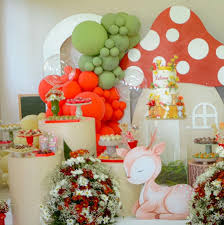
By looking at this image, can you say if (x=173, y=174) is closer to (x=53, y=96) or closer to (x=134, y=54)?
(x=53, y=96)

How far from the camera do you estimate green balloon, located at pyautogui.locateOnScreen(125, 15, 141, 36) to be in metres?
5.69

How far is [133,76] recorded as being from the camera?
19.6 ft

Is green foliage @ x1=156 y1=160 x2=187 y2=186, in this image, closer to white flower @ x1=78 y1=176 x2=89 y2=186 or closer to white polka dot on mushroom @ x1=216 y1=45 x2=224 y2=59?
white flower @ x1=78 y1=176 x2=89 y2=186

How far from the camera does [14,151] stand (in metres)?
3.31

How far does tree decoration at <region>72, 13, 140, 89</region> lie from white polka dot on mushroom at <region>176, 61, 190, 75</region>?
88cm

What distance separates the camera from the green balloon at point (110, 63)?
5.58 m

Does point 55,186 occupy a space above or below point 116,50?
below

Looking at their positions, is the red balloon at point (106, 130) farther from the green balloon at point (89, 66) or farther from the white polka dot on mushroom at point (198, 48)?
the white polka dot on mushroom at point (198, 48)

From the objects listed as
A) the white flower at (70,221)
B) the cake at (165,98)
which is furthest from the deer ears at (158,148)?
the cake at (165,98)

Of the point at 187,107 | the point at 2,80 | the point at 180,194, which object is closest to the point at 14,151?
the point at 180,194

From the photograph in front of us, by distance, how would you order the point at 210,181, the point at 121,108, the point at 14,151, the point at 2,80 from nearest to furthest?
the point at 210,181 < the point at 14,151 < the point at 121,108 < the point at 2,80

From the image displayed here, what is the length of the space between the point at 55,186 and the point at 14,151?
531 mm

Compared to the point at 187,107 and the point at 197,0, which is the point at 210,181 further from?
the point at 197,0

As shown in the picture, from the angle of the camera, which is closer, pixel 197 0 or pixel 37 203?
pixel 37 203
